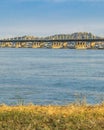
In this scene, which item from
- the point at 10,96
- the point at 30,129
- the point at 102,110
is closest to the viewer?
the point at 30,129

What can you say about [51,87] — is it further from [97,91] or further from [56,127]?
[56,127]

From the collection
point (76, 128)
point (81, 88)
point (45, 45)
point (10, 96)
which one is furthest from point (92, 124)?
point (45, 45)

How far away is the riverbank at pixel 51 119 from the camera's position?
8148mm

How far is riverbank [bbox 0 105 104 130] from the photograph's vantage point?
815 cm

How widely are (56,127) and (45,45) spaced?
186 m

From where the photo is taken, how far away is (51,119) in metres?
8.69

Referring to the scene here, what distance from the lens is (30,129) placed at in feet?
26.2

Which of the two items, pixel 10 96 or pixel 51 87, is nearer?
pixel 10 96

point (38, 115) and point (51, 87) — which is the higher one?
point (38, 115)

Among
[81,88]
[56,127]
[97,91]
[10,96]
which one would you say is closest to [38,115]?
[56,127]

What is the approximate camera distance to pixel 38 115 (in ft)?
29.4

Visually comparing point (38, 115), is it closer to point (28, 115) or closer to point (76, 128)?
point (28, 115)

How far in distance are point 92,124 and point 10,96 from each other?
44.4 ft

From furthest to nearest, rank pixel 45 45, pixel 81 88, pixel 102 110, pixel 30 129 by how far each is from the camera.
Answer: pixel 45 45 → pixel 81 88 → pixel 102 110 → pixel 30 129
